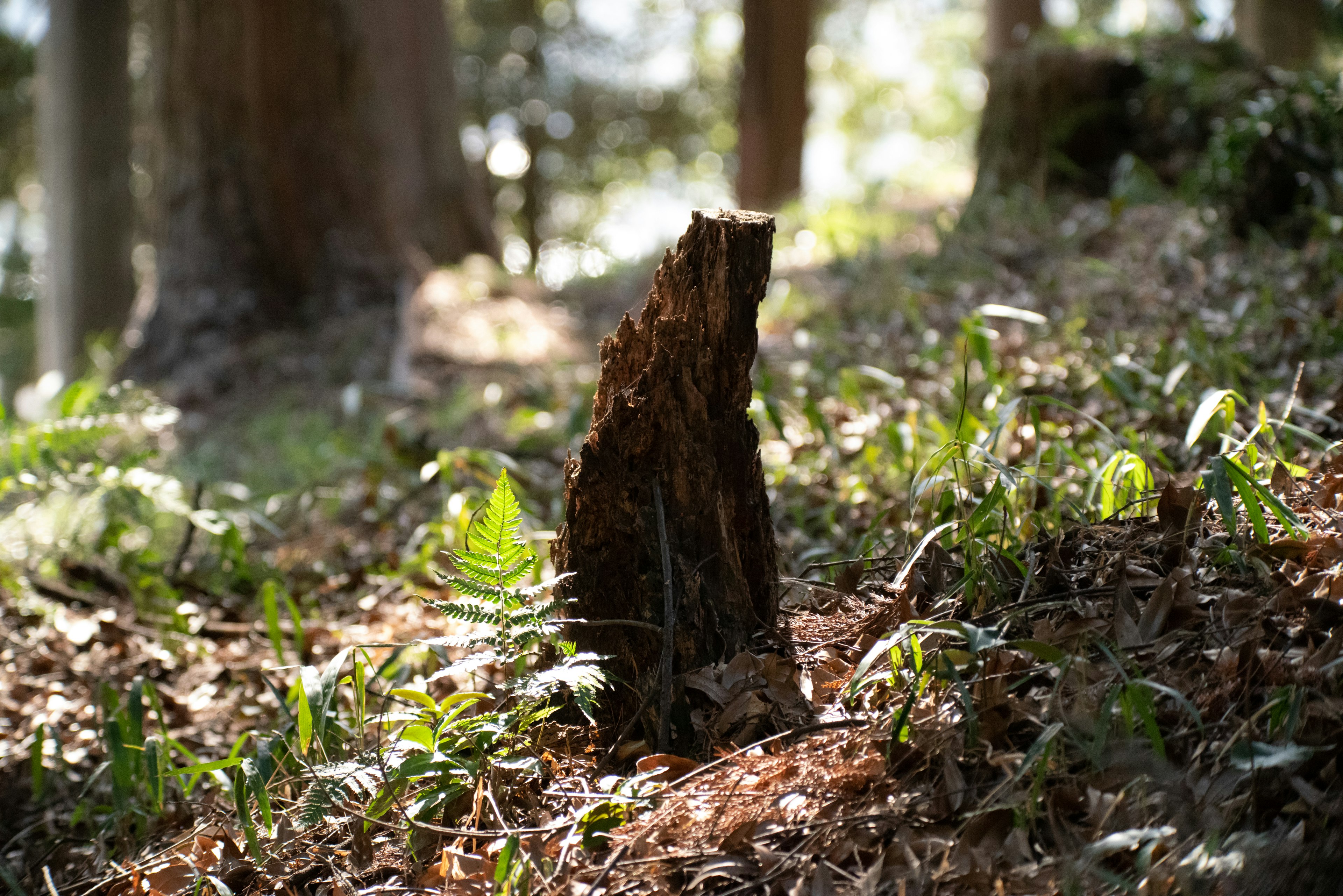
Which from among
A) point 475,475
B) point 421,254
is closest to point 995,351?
point 475,475

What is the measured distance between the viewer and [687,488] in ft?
6.68

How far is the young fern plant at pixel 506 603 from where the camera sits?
5.89 ft

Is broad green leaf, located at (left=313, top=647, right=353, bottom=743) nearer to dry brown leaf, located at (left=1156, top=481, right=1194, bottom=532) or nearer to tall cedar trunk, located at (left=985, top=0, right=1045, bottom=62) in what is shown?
dry brown leaf, located at (left=1156, top=481, right=1194, bottom=532)

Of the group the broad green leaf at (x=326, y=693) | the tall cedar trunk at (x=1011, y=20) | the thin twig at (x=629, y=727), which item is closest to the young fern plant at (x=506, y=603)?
the thin twig at (x=629, y=727)

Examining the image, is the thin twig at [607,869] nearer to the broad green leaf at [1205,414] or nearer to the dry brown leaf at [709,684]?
the dry brown leaf at [709,684]

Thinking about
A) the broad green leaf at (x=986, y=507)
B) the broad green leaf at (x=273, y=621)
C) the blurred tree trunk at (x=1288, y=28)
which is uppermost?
the blurred tree trunk at (x=1288, y=28)

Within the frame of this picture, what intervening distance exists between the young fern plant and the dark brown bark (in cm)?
496

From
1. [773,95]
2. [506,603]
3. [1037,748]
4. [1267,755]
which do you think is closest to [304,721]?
[506,603]

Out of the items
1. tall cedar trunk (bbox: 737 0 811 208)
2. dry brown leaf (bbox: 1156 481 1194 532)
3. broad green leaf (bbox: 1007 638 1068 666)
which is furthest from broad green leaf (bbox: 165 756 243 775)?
tall cedar trunk (bbox: 737 0 811 208)

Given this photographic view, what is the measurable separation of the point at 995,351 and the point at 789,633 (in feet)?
8.31

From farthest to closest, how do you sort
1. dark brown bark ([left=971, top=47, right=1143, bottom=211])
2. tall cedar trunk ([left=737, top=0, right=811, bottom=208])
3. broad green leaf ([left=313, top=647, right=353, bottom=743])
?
tall cedar trunk ([left=737, top=0, right=811, bottom=208]) → dark brown bark ([left=971, top=47, right=1143, bottom=211]) → broad green leaf ([left=313, top=647, right=353, bottom=743])

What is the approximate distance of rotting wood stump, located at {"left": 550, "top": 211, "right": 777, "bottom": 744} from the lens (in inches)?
79.4

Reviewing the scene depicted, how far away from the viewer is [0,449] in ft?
9.90

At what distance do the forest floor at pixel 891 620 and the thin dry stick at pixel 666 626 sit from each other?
0.20 ft
